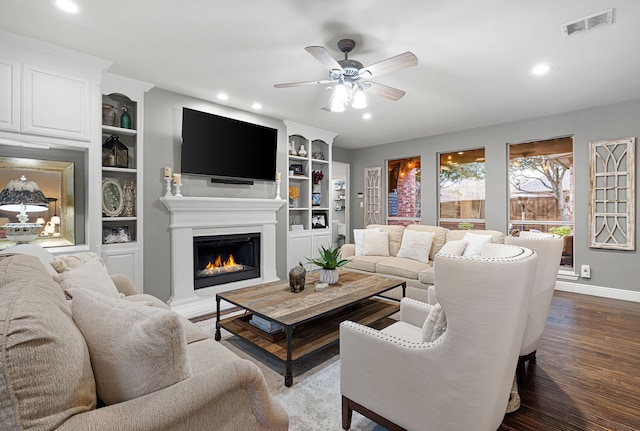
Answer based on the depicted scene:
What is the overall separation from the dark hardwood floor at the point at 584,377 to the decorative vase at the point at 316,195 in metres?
3.60

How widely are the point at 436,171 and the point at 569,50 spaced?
313 centimetres

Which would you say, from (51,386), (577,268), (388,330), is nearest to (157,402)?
(51,386)

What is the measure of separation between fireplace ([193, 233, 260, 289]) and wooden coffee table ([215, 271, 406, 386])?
136 centimetres

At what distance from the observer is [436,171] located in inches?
225

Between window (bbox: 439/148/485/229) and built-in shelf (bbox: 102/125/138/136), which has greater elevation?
built-in shelf (bbox: 102/125/138/136)

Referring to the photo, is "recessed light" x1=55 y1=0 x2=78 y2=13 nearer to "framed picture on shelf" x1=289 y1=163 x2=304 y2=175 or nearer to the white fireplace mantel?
the white fireplace mantel

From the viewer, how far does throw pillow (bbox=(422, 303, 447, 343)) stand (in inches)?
53.5

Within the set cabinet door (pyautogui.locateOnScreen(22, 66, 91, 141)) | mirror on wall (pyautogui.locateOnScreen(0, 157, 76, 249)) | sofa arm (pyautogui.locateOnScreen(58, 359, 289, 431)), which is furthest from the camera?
mirror on wall (pyautogui.locateOnScreen(0, 157, 76, 249))

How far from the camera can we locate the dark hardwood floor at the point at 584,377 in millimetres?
1762

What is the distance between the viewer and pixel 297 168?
17.1 feet

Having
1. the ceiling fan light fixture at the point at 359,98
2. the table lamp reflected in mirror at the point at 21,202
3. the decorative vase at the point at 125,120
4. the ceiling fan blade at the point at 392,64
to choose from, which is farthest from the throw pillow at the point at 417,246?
the table lamp reflected in mirror at the point at 21,202

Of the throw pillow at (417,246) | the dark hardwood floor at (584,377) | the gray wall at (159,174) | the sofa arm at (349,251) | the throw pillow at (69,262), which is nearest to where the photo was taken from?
the dark hardwood floor at (584,377)

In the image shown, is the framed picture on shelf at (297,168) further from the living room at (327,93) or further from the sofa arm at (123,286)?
the sofa arm at (123,286)

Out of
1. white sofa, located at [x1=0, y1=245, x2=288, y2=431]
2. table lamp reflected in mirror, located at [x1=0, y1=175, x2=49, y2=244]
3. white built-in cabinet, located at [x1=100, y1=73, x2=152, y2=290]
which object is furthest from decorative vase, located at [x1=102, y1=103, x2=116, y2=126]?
white sofa, located at [x1=0, y1=245, x2=288, y2=431]
